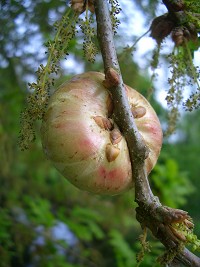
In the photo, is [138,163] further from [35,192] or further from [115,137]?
[35,192]

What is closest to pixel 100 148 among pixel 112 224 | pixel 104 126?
pixel 104 126

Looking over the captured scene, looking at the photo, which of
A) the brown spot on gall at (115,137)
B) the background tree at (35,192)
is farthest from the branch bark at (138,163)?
the background tree at (35,192)

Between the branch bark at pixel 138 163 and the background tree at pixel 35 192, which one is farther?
the background tree at pixel 35 192

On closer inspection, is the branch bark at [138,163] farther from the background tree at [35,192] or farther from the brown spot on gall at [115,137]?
the background tree at [35,192]

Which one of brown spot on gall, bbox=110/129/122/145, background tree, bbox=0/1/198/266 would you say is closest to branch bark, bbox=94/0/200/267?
brown spot on gall, bbox=110/129/122/145

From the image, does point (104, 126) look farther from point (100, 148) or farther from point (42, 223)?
point (42, 223)

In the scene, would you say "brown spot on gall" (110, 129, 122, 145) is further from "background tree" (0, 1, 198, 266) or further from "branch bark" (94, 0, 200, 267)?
"background tree" (0, 1, 198, 266)
